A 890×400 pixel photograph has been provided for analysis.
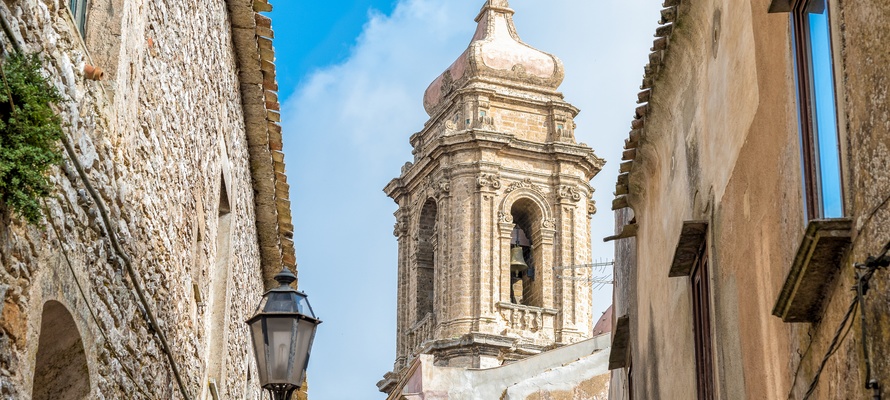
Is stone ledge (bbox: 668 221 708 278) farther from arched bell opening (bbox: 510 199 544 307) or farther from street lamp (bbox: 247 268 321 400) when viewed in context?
arched bell opening (bbox: 510 199 544 307)

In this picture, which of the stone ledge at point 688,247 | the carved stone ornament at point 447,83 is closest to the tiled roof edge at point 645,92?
the stone ledge at point 688,247

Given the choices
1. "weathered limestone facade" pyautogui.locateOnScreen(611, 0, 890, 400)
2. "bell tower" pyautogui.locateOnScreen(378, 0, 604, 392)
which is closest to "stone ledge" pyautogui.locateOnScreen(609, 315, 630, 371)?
"weathered limestone facade" pyautogui.locateOnScreen(611, 0, 890, 400)

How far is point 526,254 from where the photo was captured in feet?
122

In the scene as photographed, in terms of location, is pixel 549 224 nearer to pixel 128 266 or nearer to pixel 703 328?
pixel 703 328

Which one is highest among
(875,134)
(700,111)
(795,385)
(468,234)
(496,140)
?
(496,140)

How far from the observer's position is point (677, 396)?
365 inches

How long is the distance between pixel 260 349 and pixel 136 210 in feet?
4.39

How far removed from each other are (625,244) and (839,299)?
7.36 meters

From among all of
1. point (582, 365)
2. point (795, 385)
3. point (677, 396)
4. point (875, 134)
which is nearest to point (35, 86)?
point (875, 134)

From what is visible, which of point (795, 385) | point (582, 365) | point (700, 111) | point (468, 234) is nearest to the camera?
point (795, 385)

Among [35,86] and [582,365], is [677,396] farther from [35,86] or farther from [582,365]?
[582,365]

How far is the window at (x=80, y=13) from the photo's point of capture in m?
6.07

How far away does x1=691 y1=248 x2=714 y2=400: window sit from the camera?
8.21 metres

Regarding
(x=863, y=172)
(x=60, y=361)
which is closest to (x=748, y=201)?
(x=863, y=172)
